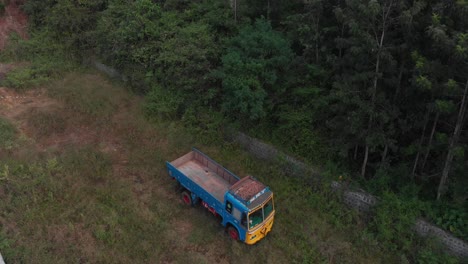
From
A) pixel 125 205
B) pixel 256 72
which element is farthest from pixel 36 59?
pixel 256 72

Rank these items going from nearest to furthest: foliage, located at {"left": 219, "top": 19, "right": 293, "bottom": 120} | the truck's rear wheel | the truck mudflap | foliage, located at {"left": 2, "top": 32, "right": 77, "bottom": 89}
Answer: the truck mudflap, the truck's rear wheel, foliage, located at {"left": 219, "top": 19, "right": 293, "bottom": 120}, foliage, located at {"left": 2, "top": 32, "right": 77, "bottom": 89}

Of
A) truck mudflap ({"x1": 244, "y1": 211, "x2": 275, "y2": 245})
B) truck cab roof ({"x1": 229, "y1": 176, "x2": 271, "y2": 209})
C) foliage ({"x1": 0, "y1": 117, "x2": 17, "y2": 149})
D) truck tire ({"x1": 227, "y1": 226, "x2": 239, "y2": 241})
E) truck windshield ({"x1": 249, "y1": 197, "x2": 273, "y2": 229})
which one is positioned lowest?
truck tire ({"x1": 227, "y1": 226, "x2": 239, "y2": 241})

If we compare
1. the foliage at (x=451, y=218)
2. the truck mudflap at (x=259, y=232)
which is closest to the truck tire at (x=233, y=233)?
the truck mudflap at (x=259, y=232)

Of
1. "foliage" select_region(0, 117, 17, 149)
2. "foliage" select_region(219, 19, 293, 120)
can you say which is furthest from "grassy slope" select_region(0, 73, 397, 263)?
"foliage" select_region(219, 19, 293, 120)

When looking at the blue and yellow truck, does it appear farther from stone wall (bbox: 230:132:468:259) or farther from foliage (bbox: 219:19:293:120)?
foliage (bbox: 219:19:293:120)

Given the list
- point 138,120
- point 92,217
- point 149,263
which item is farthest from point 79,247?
point 138,120

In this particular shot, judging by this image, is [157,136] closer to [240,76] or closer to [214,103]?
[214,103]
